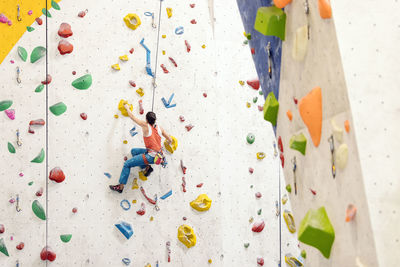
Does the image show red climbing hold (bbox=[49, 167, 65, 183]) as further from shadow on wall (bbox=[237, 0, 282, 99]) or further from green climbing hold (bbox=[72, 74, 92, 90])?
shadow on wall (bbox=[237, 0, 282, 99])

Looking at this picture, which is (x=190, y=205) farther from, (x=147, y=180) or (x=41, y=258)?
(x=41, y=258)

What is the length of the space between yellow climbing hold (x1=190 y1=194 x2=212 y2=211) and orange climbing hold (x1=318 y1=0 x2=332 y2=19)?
275cm

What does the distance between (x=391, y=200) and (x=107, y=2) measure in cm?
328

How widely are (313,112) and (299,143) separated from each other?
0.18m

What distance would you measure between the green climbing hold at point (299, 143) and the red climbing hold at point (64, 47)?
8.53 feet

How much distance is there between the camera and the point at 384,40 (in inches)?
48.6

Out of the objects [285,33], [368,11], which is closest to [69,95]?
[285,33]

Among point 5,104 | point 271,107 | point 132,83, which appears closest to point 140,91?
point 132,83

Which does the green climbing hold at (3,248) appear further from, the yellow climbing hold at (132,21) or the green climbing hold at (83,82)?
the yellow climbing hold at (132,21)

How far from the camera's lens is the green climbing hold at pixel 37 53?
3.70 m

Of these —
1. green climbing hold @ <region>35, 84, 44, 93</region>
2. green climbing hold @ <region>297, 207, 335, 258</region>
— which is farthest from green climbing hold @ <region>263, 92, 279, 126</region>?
green climbing hold @ <region>35, 84, 44, 93</region>

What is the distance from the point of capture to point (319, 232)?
4.60 ft

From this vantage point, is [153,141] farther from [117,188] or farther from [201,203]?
[201,203]

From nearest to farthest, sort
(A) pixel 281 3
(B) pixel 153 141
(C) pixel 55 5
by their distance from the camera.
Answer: (A) pixel 281 3, (B) pixel 153 141, (C) pixel 55 5
